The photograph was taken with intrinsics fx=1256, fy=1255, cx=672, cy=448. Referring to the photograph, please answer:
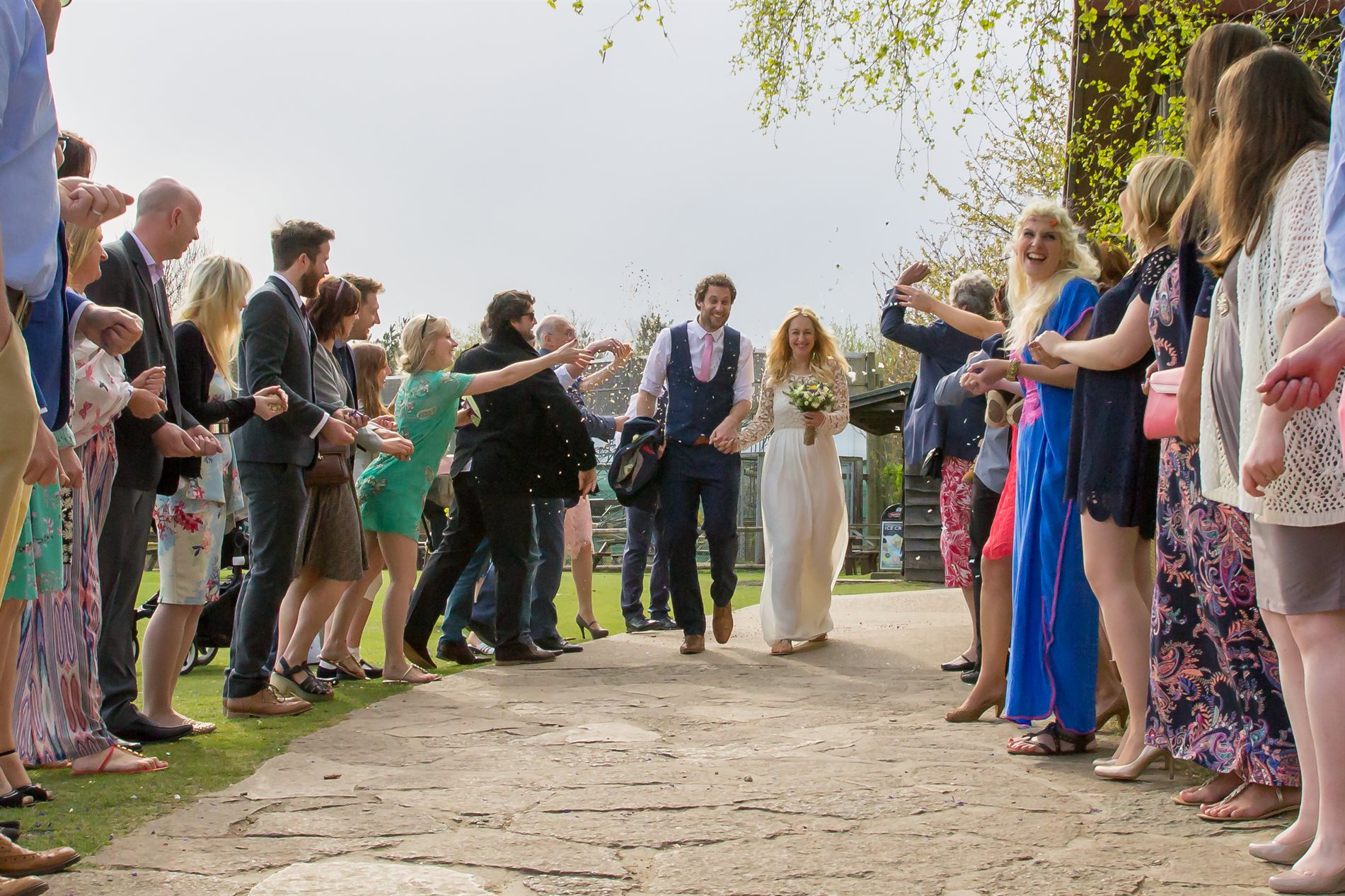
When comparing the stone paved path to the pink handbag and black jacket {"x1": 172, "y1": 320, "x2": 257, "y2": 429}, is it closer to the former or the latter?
the pink handbag

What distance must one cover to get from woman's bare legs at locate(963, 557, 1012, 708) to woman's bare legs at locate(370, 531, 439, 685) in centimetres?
304

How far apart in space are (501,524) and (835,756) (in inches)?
133

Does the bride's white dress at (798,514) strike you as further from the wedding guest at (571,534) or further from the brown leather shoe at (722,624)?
the wedding guest at (571,534)

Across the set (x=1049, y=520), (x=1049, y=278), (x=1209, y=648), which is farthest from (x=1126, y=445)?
(x=1049, y=278)

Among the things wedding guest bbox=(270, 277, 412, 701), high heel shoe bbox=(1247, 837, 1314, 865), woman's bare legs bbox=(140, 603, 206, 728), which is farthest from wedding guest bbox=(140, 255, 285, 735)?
high heel shoe bbox=(1247, 837, 1314, 865)

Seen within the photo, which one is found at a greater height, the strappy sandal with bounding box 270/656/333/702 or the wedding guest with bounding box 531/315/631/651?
the wedding guest with bounding box 531/315/631/651

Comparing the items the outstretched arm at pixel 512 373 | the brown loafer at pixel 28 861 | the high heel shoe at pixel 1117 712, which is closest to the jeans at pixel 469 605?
the outstretched arm at pixel 512 373

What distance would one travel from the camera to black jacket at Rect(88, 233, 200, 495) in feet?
14.6

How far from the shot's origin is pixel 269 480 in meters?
5.45

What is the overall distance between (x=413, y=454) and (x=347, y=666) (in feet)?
4.04

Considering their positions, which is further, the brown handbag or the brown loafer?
the brown handbag

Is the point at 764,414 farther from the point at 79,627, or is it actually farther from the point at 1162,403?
the point at 79,627

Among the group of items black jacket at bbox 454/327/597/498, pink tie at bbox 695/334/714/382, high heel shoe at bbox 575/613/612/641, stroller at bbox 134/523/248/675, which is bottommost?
high heel shoe at bbox 575/613/612/641

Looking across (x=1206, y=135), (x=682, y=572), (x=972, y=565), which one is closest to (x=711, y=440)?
(x=682, y=572)
